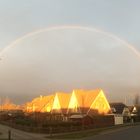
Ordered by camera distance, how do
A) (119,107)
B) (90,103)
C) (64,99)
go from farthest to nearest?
(119,107)
(64,99)
(90,103)

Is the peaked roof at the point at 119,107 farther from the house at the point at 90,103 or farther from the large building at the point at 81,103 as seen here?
Result: the house at the point at 90,103

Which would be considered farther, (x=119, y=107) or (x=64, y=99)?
(x=119, y=107)

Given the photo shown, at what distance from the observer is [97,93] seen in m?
101

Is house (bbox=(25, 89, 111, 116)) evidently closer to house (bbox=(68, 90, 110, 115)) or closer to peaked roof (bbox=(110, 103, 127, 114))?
house (bbox=(68, 90, 110, 115))

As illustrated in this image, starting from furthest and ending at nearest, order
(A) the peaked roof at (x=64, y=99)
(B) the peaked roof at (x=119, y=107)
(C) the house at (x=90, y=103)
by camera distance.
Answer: (B) the peaked roof at (x=119, y=107), (A) the peaked roof at (x=64, y=99), (C) the house at (x=90, y=103)

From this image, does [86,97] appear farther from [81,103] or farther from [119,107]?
[119,107]

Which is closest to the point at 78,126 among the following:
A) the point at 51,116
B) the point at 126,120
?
the point at 51,116

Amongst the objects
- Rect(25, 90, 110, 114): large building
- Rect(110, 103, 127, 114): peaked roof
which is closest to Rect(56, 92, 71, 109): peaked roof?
Rect(25, 90, 110, 114): large building

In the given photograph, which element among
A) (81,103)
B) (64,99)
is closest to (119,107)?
(64,99)

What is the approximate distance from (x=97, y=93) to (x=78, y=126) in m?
35.5

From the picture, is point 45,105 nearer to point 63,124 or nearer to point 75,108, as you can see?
point 75,108

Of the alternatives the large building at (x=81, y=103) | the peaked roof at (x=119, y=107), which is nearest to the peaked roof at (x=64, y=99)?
the large building at (x=81, y=103)

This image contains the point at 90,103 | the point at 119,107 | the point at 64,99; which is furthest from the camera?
A: the point at 119,107

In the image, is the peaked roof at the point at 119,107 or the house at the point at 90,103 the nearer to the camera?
the house at the point at 90,103
